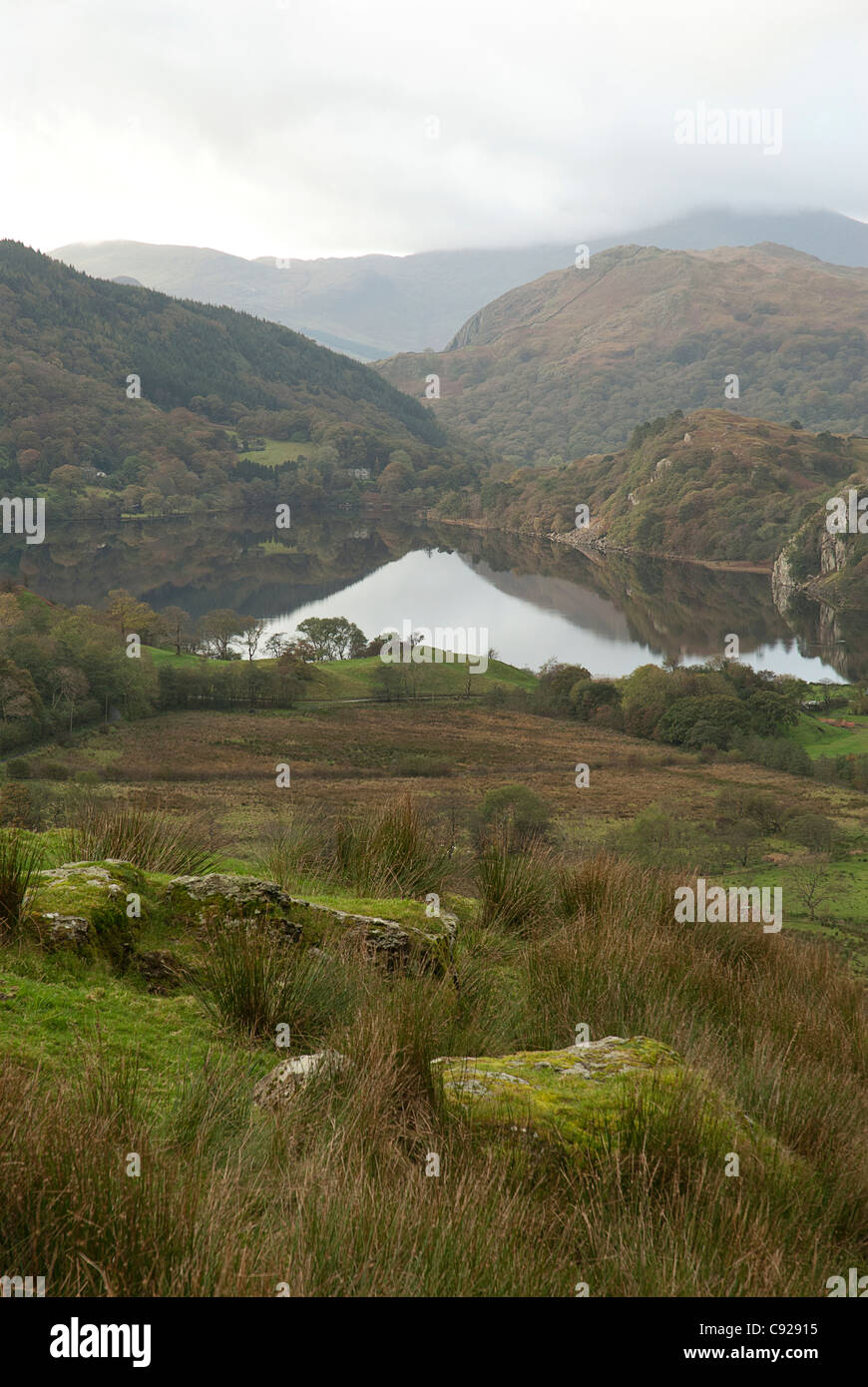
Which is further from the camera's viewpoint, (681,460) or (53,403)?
(53,403)

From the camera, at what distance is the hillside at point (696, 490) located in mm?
115500

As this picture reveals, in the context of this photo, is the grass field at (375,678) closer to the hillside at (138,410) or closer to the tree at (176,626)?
the tree at (176,626)

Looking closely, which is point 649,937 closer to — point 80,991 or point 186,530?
point 80,991

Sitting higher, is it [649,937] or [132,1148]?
[132,1148]

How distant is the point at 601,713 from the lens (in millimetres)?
52500

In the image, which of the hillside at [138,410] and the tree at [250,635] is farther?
the hillside at [138,410]

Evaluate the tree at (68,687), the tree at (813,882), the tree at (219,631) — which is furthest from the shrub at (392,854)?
the tree at (219,631)

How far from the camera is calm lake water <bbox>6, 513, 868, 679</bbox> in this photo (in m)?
72.9

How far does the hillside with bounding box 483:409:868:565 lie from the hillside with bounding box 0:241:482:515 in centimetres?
2970

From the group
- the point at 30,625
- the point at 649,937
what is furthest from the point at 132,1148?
the point at 30,625

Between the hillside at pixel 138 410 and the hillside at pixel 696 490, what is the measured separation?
29.7 metres

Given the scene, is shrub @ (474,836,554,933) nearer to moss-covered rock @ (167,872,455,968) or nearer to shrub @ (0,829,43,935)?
moss-covered rock @ (167,872,455,968)

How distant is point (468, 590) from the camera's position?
93.1 meters
